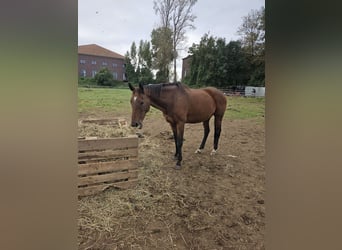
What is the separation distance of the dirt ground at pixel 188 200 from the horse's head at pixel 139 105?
2.9 inches

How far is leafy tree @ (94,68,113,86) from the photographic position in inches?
36.9

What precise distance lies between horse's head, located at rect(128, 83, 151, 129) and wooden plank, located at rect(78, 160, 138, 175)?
7.8 inches

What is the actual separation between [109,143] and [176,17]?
2.19 feet

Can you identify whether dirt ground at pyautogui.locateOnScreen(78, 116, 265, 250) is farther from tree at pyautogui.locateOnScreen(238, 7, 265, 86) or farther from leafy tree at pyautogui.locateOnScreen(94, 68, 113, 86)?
leafy tree at pyautogui.locateOnScreen(94, 68, 113, 86)

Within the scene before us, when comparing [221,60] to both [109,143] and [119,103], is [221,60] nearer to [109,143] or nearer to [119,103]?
[119,103]

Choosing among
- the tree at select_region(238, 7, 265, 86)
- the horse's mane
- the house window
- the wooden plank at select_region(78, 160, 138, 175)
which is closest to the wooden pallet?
the wooden plank at select_region(78, 160, 138, 175)

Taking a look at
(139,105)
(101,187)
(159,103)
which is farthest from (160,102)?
(101,187)

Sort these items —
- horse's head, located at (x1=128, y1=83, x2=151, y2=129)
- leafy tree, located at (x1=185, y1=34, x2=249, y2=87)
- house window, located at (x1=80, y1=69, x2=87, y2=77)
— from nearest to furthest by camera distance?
house window, located at (x1=80, y1=69, x2=87, y2=77)
leafy tree, located at (x1=185, y1=34, x2=249, y2=87)
horse's head, located at (x1=128, y1=83, x2=151, y2=129)

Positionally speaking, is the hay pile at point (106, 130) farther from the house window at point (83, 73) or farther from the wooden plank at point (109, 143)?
the house window at point (83, 73)

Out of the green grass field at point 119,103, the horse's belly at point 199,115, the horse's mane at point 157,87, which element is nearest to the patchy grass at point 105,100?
the green grass field at point 119,103
